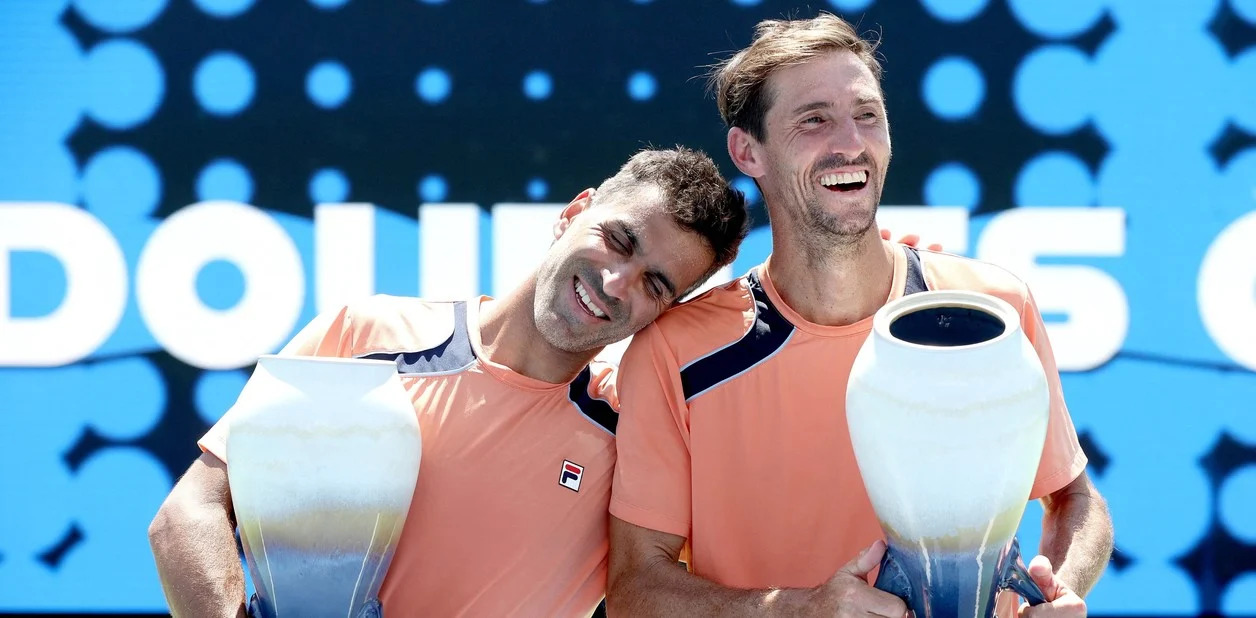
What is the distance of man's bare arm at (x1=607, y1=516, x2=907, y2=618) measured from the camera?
1.44 m

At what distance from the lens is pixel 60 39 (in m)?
2.91

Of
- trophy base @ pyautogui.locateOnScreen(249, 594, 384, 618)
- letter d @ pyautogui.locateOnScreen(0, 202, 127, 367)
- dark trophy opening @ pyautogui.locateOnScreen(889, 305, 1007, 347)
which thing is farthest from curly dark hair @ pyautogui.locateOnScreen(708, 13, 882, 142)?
letter d @ pyautogui.locateOnScreen(0, 202, 127, 367)

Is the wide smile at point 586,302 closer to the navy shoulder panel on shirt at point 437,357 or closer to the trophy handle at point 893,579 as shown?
the navy shoulder panel on shirt at point 437,357

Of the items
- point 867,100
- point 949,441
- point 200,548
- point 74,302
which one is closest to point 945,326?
point 949,441

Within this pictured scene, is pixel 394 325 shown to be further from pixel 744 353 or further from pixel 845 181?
pixel 845 181

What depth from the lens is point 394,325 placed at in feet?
6.23

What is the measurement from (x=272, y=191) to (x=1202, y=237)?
220cm

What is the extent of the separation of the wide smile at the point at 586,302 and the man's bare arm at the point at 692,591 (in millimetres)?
312

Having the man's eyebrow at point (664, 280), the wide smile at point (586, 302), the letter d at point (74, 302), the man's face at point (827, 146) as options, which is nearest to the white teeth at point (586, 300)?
the wide smile at point (586, 302)

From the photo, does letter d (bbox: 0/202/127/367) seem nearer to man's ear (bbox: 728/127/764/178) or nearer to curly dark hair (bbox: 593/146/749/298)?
curly dark hair (bbox: 593/146/749/298)

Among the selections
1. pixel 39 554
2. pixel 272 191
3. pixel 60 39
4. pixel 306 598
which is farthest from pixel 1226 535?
pixel 60 39

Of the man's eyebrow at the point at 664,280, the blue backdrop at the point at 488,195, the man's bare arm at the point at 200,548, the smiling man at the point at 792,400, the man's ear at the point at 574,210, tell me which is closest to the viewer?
the man's bare arm at the point at 200,548

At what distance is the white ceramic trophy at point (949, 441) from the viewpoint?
4.36 ft

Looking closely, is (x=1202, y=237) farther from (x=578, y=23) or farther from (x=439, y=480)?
(x=439, y=480)
